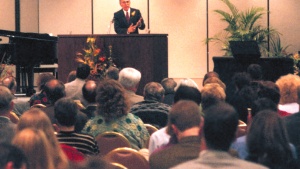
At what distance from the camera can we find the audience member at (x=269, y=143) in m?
3.18

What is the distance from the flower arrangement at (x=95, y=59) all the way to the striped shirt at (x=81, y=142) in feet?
21.4

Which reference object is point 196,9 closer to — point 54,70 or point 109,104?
point 54,70

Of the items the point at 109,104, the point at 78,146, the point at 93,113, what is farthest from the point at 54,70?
the point at 78,146

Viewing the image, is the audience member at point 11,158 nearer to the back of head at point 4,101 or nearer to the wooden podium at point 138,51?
the back of head at point 4,101

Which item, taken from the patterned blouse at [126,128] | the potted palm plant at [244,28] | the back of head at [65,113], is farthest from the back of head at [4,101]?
the potted palm plant at [244,28]

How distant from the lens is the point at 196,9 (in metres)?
16.2

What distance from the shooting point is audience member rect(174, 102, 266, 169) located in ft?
8.83

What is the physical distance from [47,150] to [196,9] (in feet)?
44.8

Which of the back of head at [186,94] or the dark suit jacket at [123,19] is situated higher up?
the dark suit jacket at [123,19]

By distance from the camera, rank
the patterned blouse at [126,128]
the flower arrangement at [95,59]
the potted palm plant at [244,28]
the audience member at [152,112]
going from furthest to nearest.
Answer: the potted palm plant at [244,28] → the flower arrangement at [95,59] → the audience member at [152,112] → the patterned blouse at [126,128]

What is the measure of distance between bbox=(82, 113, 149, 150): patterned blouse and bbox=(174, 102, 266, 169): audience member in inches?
99.3

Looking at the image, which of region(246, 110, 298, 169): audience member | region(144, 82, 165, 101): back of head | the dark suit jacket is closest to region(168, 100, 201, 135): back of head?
region(246, 110, 298, 169): audience member

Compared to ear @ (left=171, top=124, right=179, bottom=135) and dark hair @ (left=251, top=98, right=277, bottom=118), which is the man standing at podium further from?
ear @ (left=171, top=124, right=179, bottom=135)

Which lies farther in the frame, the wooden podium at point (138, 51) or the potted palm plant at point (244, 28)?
the potted palm plant at point (244, 28)
